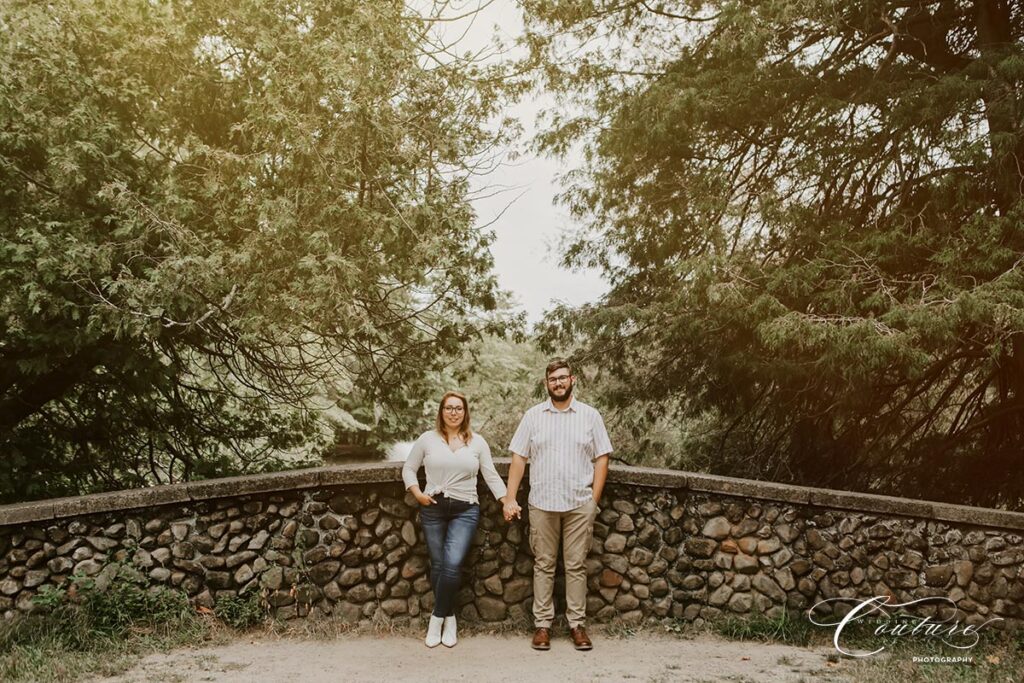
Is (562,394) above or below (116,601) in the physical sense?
above

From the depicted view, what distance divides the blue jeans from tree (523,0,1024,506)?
295 centimetres

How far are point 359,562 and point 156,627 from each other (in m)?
1.47

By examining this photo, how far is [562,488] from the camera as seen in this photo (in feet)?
17.3

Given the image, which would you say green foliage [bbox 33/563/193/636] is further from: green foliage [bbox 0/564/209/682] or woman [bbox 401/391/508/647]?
woman [bbox 401/391/508/647]

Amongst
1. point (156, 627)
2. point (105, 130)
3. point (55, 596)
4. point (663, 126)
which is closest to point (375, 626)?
point (156, 627)

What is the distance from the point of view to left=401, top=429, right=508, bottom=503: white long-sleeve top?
5.40 metres

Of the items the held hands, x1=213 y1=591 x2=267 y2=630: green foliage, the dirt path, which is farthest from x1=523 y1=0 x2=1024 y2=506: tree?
x1=213 y1=591 x2=267 y2=630: green foliage

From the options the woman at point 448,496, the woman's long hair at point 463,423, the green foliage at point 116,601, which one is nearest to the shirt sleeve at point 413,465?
the woman at point 448,496

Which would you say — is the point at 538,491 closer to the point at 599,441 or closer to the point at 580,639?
the point at 599,441

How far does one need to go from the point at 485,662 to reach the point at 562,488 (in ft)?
4.12

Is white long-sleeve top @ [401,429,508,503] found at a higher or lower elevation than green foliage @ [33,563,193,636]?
higher

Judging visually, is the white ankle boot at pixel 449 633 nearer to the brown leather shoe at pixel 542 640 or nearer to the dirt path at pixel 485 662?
the dirt path at pixel 485 662

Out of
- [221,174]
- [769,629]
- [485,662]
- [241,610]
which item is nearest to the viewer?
[485,662]

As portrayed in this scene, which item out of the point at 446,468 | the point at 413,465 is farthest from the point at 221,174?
the point at 446,468
